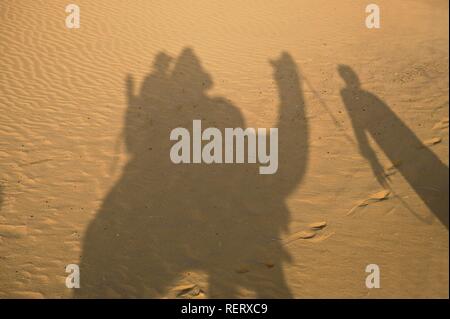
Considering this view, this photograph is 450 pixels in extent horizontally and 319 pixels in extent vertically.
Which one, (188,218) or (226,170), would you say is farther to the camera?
(226,170)

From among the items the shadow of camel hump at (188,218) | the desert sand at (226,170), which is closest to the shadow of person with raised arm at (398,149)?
the desert sand at (226,170)

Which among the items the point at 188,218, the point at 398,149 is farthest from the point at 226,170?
the point at 398,149

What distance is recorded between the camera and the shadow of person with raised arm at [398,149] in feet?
15.2

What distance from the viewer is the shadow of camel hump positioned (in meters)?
3.88

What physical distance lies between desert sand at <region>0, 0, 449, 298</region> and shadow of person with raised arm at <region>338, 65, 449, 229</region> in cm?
3

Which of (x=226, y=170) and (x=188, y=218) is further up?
(x=226, y=170)

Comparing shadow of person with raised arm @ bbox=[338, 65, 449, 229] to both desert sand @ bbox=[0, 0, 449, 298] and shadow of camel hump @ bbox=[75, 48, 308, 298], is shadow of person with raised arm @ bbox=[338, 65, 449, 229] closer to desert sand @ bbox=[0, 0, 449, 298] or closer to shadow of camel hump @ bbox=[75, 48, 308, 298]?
desert sand @ bbox=[0, 0, 449, 298]

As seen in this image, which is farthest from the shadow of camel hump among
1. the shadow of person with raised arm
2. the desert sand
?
the shadow of person with raised arm

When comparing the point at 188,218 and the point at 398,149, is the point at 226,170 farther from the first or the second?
the point at 398,149

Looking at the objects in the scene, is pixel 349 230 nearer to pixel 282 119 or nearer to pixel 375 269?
pixel 375 269

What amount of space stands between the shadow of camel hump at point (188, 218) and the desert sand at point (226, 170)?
0.02 meters

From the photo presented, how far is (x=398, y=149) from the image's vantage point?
17.7 ft

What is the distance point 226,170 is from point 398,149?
2.70 metres
